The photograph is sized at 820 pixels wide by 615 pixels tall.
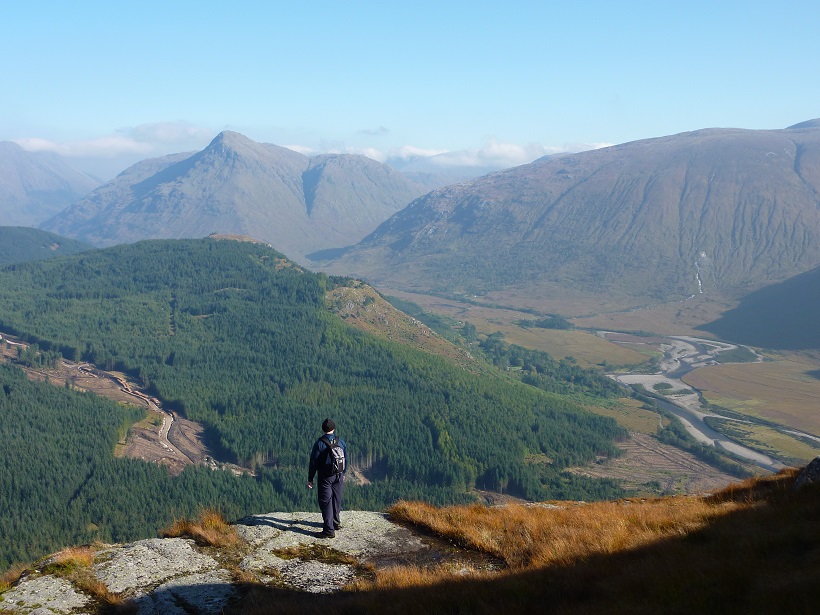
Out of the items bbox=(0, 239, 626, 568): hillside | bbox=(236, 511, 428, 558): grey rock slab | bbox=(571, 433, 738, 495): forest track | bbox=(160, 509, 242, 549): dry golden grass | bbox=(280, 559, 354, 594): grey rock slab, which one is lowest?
bbox=(571, 433, 738, 495): forest track

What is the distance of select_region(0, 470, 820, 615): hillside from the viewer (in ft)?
41.5

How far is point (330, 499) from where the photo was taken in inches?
836

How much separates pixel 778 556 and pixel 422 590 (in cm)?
781

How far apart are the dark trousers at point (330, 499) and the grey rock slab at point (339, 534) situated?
0.43 meters

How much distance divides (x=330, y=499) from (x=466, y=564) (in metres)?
5.54

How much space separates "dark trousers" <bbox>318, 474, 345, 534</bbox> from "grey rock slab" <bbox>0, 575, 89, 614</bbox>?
7.41 meters

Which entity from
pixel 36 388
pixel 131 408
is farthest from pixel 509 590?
pixel 36 388

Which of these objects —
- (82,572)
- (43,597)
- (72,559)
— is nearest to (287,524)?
(82,572)

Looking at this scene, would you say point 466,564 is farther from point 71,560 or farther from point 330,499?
point 71,560

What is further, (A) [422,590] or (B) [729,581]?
(A) [422,590]

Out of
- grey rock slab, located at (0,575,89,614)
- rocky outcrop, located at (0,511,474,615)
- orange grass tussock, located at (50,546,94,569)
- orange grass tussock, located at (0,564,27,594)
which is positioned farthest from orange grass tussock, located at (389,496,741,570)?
orange grass tussock, located at (0,564,27,594)

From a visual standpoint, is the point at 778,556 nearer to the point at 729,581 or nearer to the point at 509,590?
the point at 729,581

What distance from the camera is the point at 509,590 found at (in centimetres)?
1398

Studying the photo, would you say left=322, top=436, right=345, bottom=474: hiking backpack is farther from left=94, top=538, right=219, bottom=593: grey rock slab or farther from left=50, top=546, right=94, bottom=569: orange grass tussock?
left=50, top=546, right=94, bottom=569: orange grass tussock
